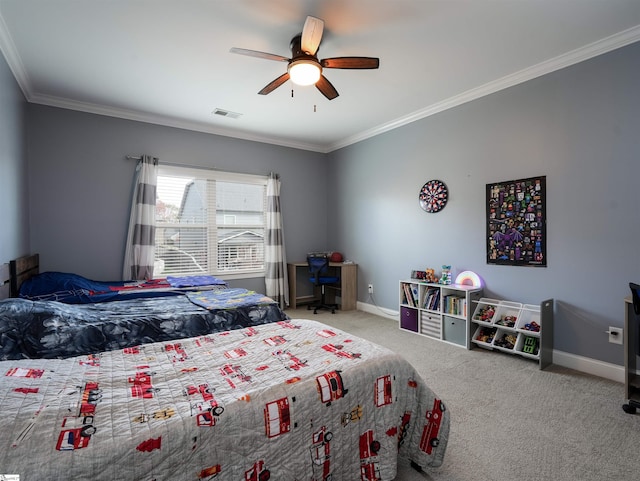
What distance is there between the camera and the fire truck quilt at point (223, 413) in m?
0.94

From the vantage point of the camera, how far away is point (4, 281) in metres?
2.46

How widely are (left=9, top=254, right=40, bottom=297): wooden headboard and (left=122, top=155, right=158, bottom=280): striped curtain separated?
87 centimetres

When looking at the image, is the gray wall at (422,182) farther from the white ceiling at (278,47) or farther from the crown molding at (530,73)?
the white ceiling at (278,47)

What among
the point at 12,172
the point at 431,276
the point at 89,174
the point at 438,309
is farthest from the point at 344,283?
the point at 12,172

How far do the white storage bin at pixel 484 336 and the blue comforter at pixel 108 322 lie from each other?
213cm

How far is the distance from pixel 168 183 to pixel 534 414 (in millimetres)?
4701

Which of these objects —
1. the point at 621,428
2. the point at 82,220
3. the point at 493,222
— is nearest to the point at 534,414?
the point at 621,428

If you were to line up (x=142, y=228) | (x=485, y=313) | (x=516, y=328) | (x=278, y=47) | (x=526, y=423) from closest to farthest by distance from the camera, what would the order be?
(x=526, y=423) → (x=278, y=47) → (x=516, y=328) → (x=485, y=313) → (x=142, y=228)

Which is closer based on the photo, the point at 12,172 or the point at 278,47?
the point at 278,47

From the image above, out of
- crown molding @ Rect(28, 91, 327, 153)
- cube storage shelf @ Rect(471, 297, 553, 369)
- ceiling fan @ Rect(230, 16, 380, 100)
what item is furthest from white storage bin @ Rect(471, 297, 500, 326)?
crown molding @ Rect(28, 91, 327, 153)

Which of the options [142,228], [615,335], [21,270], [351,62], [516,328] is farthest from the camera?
[142,228]

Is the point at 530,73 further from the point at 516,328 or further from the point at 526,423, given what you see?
the point at 526,423

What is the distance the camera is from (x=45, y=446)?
0.90 m

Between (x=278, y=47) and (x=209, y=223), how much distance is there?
9.10 feet
